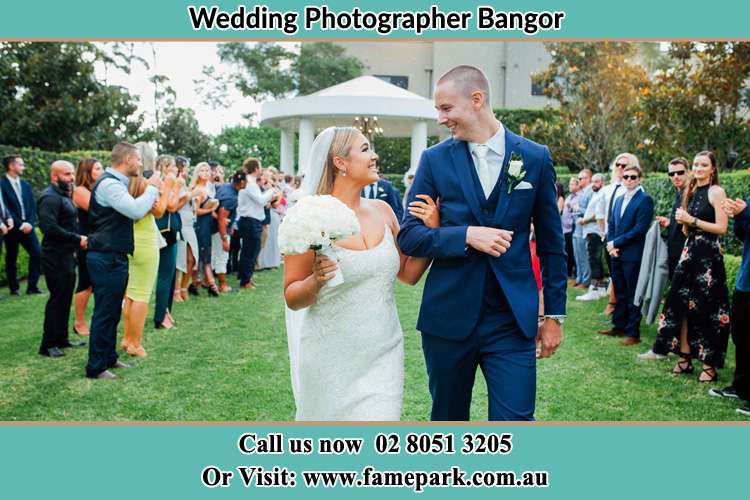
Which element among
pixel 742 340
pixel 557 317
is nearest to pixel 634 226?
pixel 742 340

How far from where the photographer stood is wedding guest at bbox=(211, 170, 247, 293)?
13.9 meters

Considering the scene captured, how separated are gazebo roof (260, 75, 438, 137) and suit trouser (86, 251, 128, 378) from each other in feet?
68.3

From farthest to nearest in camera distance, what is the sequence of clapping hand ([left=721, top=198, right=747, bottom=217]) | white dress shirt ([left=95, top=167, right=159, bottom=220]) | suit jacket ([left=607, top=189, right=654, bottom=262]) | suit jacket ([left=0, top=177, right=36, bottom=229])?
suit jacket ([left=0, top=177, right=36, bottom=229]) → suit jacket ([left=607, top=189, right=654, bottom=262]) → white dress shirt ([left=95, top=167, right=159, bottom=220]) → clapping hand ([left=721, top=198, right=747, bottom=217])

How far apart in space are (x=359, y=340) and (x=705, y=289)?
4.97m

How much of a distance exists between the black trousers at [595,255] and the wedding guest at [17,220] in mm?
10278

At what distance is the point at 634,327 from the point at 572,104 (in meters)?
17.9

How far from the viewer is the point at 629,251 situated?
9734 millimetres

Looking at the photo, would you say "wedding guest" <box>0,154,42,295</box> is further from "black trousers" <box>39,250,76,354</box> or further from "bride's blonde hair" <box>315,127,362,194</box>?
"bride's blonde hair" <box>315,127,362,194</box>

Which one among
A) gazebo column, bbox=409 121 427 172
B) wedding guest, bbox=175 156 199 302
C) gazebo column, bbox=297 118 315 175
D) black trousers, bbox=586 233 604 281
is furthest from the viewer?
gazebo column, bbox=409 121 427 172

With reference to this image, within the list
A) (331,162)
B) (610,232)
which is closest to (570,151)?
(610,232)

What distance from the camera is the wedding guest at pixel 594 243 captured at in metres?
13.4

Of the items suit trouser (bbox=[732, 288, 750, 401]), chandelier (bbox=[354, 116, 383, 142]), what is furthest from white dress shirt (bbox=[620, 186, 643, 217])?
chandelier (bbox=[354, 116, 383, 142])

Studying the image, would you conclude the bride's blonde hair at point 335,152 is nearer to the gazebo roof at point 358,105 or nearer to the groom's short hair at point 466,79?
the groom's short hair at point 466,79

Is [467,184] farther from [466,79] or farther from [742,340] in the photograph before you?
[742,340]
